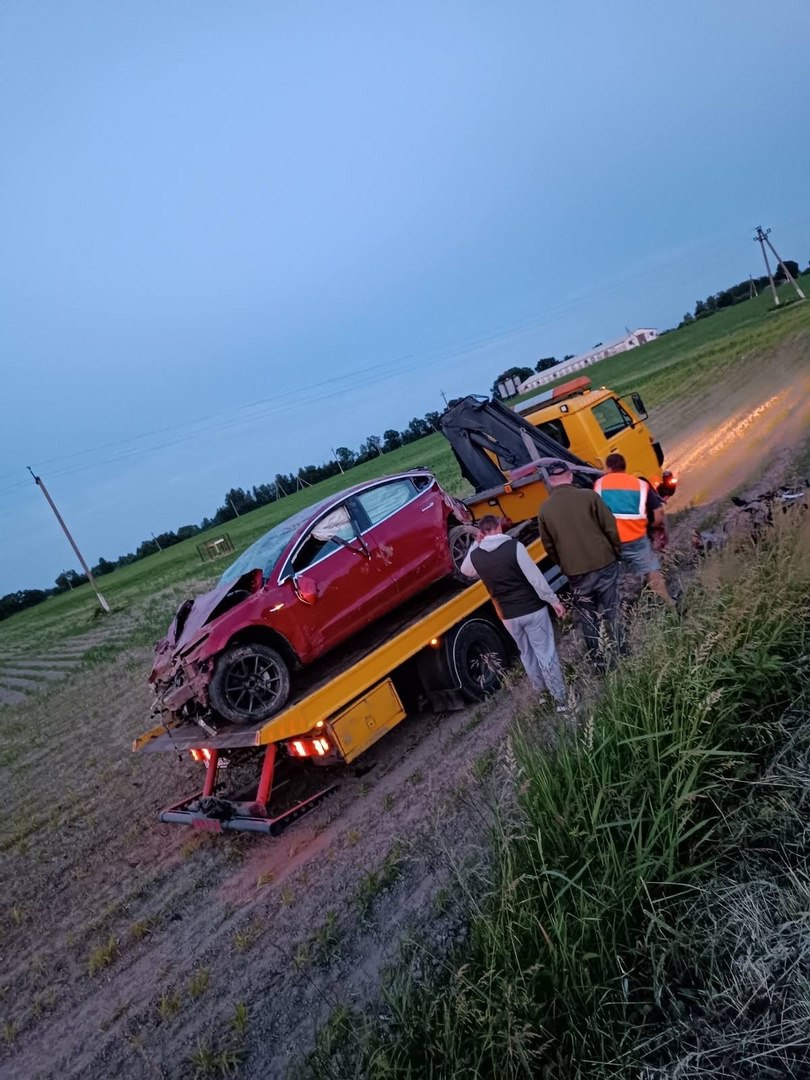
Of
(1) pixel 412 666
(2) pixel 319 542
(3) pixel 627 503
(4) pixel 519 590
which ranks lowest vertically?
(1) pixel 412 666

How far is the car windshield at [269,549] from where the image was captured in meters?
6.85

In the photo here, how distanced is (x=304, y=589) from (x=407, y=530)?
1550 millimetres

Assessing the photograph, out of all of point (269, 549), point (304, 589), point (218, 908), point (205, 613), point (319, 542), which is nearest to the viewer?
point (218, 908)

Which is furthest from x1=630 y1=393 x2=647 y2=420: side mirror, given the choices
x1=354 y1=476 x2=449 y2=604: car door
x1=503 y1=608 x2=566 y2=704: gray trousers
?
x1=503 y1=608 x2=566 y2=704: gray trousers

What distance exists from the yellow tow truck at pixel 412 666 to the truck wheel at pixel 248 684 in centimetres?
14

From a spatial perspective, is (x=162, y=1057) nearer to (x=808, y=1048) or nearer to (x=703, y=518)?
(x=808, y=1048)

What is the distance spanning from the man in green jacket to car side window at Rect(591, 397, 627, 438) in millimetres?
4521

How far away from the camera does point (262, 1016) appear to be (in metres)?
4.03

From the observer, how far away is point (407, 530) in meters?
7.68

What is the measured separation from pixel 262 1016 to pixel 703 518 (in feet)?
29.1

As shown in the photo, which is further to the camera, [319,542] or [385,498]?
[385,498]

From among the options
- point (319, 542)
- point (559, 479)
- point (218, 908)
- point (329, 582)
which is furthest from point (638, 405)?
point (218, 908)

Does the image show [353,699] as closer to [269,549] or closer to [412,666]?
[412,666]

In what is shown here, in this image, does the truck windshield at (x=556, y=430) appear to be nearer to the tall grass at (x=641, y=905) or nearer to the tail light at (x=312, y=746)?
the tail light at (x=312, y=746)
